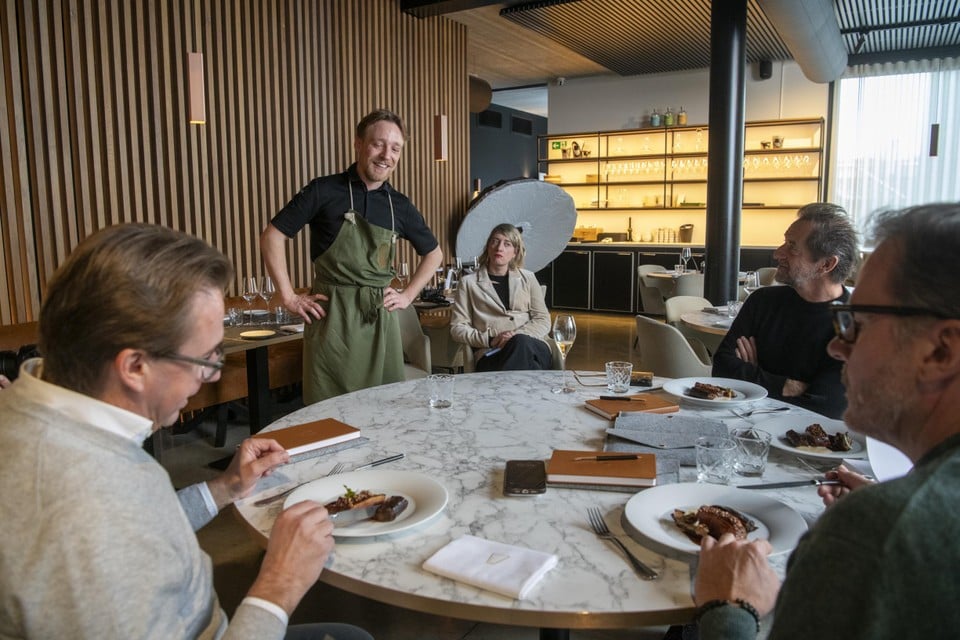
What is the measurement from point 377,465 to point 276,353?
309cm

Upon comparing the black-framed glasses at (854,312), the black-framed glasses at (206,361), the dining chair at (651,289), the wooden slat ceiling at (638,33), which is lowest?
the dining chair at (651,289)

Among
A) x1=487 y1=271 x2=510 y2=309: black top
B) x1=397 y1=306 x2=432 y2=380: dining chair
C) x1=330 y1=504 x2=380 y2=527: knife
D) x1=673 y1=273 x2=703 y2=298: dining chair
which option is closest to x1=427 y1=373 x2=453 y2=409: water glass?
x1=330 y1=504 x2=380 y2=527: knife

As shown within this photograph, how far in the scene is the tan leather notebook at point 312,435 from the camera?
1725 millimetres

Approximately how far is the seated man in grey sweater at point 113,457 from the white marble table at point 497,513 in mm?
202

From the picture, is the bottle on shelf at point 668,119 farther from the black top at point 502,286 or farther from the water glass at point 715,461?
the water glass at point 715,461

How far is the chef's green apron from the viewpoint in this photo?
3180 mm

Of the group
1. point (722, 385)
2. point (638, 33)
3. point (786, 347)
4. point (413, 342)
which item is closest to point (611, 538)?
point (722, 385)

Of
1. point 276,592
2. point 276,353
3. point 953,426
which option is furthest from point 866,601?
point 276,353

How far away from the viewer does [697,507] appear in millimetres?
1387

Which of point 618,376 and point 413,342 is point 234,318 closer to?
point 413,342

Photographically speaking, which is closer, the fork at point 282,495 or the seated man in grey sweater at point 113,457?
the seated man in grey sweater at point 113,457

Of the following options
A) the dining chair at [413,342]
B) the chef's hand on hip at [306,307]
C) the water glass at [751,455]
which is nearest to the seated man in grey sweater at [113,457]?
the water glass at [751,455]

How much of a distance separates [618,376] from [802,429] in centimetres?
58

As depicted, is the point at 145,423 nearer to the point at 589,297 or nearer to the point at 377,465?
the point at 377,465
